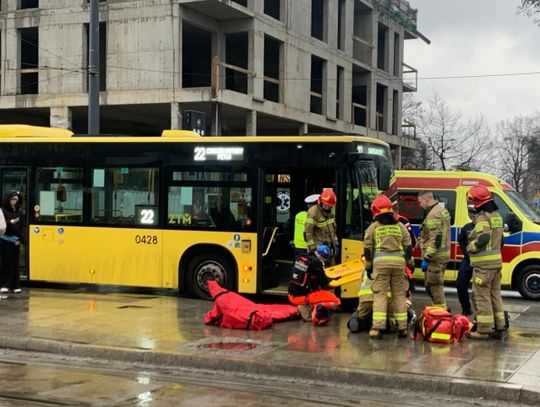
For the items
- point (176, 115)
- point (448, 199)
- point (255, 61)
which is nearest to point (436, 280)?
point (448, 199)

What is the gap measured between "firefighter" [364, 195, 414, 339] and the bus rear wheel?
12.7 ft

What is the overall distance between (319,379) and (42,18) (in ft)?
81.9

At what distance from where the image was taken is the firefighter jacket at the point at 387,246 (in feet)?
28.5

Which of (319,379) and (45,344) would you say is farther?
(45,344)

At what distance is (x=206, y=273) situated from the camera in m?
12.2

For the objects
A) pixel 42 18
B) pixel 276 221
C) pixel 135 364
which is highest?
pixel 42 18

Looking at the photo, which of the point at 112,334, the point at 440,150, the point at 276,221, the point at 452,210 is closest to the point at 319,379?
the point at 112,334

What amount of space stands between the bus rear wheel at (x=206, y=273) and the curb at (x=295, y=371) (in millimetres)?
3979

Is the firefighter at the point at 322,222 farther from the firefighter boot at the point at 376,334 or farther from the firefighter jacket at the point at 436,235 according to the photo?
the firefighter boot at the point at 376,334

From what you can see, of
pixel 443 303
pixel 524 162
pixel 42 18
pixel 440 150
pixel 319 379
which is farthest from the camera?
pixel 524 162

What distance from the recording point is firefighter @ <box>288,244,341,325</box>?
32.6ft

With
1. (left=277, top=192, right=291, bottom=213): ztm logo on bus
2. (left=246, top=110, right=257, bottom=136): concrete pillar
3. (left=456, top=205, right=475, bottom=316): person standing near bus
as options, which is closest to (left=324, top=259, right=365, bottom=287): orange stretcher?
(left=456, top=205, right=475, bottom=316): person standing near bus

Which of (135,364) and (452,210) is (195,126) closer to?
(452,210)

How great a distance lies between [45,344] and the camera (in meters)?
8.57
